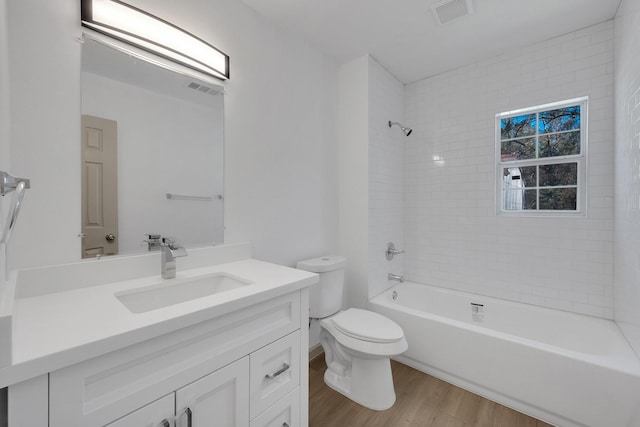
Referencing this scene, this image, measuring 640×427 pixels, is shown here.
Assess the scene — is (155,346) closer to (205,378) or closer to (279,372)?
(205,378)

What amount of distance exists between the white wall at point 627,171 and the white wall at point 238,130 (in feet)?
6.09

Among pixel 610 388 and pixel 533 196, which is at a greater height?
pixel 533 196

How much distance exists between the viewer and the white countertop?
1.96 ft

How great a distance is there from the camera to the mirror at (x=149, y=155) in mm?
1183

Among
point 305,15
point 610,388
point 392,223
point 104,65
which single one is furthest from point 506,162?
point 104,65

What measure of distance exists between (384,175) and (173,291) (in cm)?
200

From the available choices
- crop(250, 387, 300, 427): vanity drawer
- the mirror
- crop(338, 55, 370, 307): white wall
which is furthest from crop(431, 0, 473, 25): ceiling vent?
crop(250, 387, 300, 427): vanity drawer

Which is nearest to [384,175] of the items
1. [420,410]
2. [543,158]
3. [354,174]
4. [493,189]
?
[354,174]

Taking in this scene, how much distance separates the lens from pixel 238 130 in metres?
1.71

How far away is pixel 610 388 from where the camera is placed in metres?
1.41

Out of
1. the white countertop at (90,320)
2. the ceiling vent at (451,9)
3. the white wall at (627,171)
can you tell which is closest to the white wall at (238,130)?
the white countertop at (90,320)

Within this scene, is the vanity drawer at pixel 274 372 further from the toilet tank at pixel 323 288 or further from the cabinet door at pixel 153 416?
the toilet tank at pixel 323 288

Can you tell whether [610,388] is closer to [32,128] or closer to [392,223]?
[392,223]

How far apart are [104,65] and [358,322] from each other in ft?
6.38
